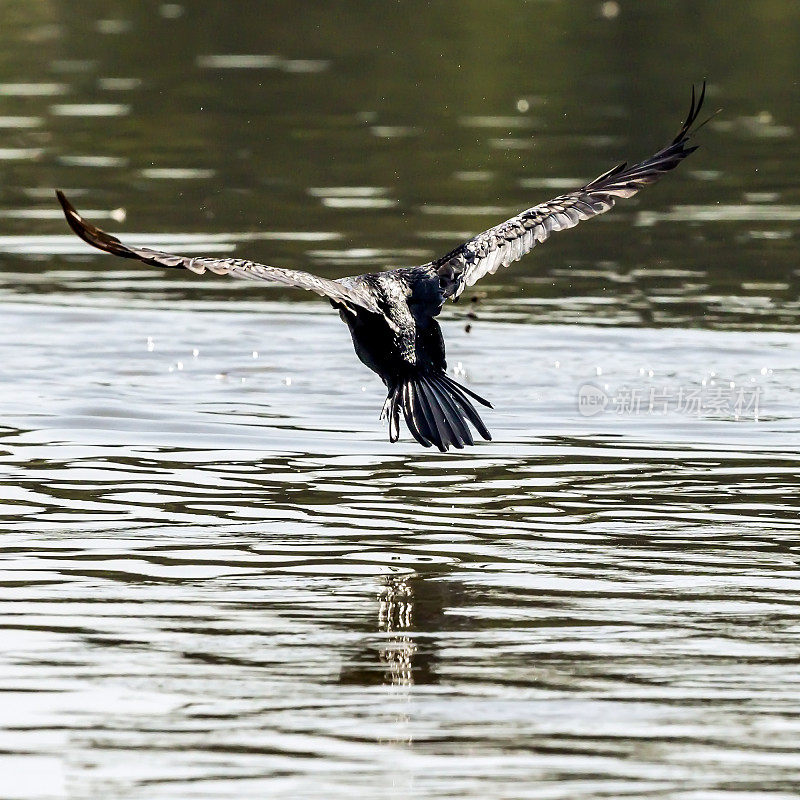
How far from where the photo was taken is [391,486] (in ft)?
28.6

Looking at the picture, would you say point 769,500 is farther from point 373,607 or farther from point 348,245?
point 348,245

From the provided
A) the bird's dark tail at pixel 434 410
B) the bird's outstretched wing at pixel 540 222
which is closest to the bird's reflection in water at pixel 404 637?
the bird's dark tail at pixel 434 410

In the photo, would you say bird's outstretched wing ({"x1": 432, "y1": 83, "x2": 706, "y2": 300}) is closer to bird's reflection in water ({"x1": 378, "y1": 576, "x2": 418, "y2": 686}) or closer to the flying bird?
the flying bird

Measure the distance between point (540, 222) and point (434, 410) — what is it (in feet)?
5.06

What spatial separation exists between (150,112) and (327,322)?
1047 centimetres

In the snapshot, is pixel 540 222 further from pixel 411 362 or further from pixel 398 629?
pixel 398 629

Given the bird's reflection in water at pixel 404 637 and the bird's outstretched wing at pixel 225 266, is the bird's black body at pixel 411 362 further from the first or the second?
the bird's reflection in water at pixel 404 637

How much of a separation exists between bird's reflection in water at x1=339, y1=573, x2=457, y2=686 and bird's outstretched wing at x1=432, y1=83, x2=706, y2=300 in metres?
1.92

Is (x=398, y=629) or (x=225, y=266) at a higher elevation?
(x=225, y=266)

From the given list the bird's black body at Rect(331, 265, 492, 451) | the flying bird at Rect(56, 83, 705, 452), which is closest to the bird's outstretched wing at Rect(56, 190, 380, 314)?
the flying bird at Rect(56, 83, 705, 452)

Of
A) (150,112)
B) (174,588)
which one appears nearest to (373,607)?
(174,588)

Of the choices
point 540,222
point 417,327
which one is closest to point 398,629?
point 417,327

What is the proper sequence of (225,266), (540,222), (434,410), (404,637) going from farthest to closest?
(540,222)
(434,410)
(225,266)
(404,637)

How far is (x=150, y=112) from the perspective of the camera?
22578 mm
